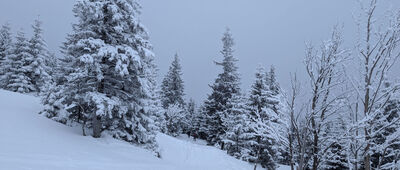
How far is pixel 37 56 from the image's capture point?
2402 cm

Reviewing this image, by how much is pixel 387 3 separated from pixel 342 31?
43.2 inches

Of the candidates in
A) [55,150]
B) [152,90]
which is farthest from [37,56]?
[55,150]

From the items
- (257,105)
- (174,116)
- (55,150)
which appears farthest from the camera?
(174,116)

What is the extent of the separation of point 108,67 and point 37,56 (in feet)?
62.6

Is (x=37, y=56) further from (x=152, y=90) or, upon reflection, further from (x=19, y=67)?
(x=152, y=90)

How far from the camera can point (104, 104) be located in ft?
30.7

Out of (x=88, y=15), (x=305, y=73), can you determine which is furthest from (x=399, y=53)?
(x=88, y=15)

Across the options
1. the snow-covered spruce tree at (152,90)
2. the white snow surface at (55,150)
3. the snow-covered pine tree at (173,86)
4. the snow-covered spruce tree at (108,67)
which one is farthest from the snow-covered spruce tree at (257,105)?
the snow-covered pine tree at (173,86)

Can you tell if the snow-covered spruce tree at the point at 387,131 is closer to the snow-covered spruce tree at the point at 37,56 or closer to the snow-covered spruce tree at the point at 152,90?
the snow-covered spruce tree at the point at 152,90

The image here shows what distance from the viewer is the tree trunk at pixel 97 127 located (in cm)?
1017

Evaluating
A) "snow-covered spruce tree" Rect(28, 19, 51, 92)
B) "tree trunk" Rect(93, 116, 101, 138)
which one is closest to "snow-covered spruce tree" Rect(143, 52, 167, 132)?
"tree trunk" Rect(93, 116, 101, 138)

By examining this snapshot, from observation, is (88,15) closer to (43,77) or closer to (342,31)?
(342,31)

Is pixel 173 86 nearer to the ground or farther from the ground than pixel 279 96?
farther from the ground

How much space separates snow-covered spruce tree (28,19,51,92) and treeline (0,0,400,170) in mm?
13753
